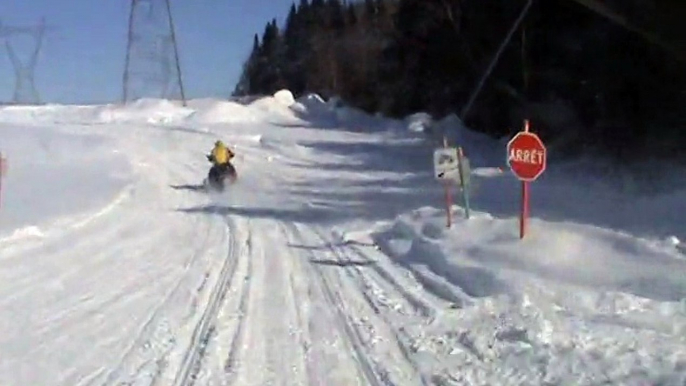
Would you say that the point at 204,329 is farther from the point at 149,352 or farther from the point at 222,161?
the point at 222,161

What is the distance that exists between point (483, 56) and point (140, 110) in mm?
42339

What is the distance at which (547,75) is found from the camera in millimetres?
39781

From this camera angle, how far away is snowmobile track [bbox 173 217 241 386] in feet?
27.5

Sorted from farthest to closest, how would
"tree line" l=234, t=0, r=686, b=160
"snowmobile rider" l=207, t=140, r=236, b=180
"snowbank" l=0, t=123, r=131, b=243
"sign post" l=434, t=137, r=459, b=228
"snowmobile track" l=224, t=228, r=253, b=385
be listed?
"snowmobile rider" l=207, t=140, r=236, b=180 → "tree line" l=234, t=0, r=686, b=160 → "snowbank" l=0, t=123, r=131, b=243 → "sign post" l=434, t=137, r=459, b=228 → "snowmobile track" l=224, t=228, r=253, b=385

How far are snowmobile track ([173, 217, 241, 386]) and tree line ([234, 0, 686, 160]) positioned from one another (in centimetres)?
626

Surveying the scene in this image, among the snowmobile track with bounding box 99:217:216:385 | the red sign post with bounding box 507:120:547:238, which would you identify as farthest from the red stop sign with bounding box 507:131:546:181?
the snowmobile track with bounding box 99:217:216:385

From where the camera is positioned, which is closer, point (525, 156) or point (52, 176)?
point (525, 156)

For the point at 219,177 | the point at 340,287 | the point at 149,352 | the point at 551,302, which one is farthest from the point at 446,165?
the point at 219,177

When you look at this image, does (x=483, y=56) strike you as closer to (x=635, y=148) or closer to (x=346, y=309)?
(x=635, y=148)

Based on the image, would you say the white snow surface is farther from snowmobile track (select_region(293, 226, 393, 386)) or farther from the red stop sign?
the red stop sign

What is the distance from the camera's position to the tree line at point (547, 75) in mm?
30719

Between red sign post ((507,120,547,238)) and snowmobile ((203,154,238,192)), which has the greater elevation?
red sign post ((507,120,547,238))

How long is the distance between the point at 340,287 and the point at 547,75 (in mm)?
28156

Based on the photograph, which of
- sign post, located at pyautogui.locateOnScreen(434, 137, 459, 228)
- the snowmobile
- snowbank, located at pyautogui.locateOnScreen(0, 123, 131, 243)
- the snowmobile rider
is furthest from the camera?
the snowmobile rider
